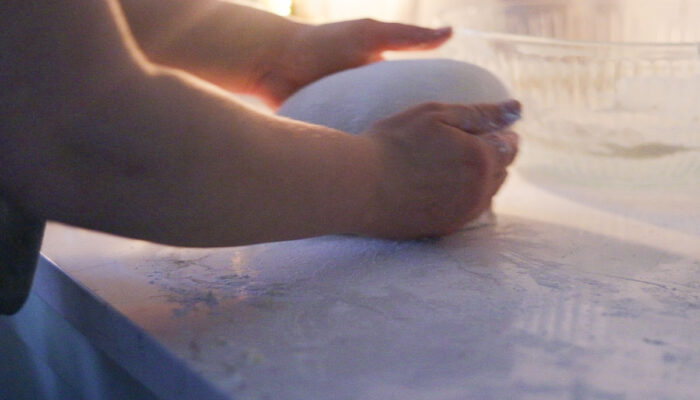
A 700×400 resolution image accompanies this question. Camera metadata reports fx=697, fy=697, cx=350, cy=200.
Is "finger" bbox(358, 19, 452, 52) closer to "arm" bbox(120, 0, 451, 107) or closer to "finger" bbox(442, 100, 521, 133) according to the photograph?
"arm" bbox(120, 0, 451, 107)

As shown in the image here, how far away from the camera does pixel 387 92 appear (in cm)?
66

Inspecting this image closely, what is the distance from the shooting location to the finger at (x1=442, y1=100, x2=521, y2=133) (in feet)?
1.99

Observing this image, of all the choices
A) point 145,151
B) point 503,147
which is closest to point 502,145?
point 503,147

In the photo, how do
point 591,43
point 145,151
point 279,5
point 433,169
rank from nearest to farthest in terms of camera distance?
point 145,151 → point 433,169 → point 591,43 → point 279,5

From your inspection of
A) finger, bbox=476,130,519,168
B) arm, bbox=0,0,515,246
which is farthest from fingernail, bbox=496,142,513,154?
arm, bbox=0,0,515,246

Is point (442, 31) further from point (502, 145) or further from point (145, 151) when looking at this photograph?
point (145, 151)

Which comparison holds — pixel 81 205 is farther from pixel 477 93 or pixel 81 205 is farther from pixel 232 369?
pixel 477 93

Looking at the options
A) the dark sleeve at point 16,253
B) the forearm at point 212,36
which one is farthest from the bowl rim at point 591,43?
the dark sleeve at point 16,253

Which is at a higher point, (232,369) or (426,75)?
(426,75)

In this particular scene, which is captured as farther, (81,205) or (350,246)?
(350,246)

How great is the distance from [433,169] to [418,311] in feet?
0.46

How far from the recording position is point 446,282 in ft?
1.77

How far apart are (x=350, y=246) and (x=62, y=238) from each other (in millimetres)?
277

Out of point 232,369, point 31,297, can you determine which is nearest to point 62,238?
point 31,297
